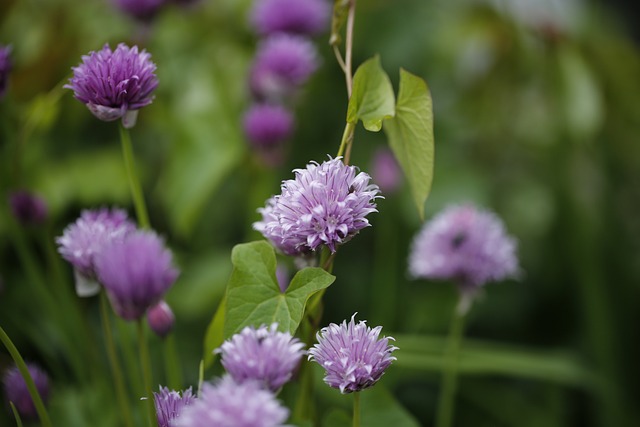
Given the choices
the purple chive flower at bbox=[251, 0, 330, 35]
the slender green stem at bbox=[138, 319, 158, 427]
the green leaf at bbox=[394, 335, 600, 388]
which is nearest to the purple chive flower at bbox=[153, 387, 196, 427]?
the slender green stem at bbox=[138, 319, 158, 427]

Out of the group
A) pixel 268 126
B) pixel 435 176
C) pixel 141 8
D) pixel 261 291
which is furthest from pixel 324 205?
pixel 435 176

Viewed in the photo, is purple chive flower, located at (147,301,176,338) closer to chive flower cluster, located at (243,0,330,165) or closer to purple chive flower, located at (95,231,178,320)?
purple chive flower, located at (95,231,178,320)

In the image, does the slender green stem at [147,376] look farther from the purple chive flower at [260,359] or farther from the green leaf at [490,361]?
the green leaf at [490,361]

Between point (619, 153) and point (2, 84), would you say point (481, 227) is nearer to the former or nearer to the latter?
point (2, 84)

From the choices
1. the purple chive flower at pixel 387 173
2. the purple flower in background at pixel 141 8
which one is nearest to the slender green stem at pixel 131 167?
the purple flower in background at pixel 141 8

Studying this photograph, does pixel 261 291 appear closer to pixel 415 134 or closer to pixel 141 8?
pixel 415 134

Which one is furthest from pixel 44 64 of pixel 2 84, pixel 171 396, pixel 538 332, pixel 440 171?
pixel 538 332
